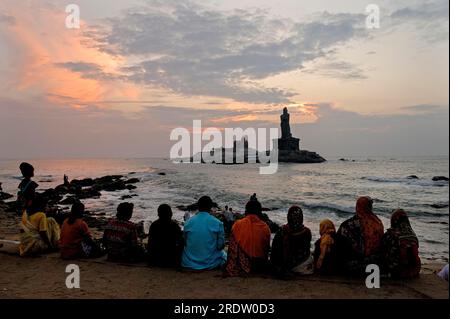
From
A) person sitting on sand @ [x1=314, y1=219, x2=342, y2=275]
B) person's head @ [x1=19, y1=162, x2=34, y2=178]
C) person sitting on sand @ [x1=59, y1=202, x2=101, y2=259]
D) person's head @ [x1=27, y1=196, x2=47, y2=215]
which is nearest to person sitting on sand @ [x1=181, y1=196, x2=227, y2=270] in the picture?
person sitting on sand @ [x1=314, y1=219, x2=342, y2=275]

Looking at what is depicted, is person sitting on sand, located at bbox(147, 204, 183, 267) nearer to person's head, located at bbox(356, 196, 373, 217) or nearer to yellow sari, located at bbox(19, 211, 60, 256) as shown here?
yellow sari, located at bbox(19, 211, 60, 256)

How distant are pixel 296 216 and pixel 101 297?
122 inches

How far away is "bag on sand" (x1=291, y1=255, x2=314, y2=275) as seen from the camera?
6.01 metres

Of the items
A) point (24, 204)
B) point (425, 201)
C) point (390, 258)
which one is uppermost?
point (24, 204)

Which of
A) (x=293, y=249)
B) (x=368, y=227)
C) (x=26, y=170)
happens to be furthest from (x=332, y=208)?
(x=26, y=170)

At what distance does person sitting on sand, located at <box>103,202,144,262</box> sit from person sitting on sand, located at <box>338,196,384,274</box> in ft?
12.1

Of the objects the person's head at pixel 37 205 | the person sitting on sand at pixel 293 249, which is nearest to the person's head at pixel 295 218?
the person sitting on sand at pixel 293 249

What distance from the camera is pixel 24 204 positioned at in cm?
781

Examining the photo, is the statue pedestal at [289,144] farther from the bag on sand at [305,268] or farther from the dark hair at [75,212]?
the bag on sand at [305,268]

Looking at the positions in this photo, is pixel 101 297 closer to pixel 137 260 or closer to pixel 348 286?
pixel 137 260

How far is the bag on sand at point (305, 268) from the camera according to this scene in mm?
6012

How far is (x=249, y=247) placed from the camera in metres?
6.11
